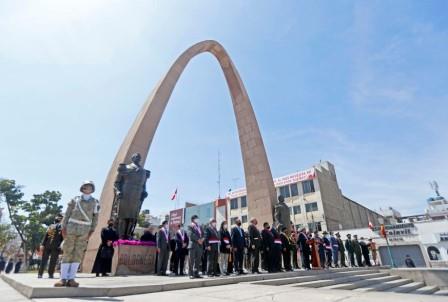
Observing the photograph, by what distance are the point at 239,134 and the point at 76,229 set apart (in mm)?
12389

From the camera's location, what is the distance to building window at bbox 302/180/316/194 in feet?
98.4

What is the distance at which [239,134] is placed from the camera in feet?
50.1

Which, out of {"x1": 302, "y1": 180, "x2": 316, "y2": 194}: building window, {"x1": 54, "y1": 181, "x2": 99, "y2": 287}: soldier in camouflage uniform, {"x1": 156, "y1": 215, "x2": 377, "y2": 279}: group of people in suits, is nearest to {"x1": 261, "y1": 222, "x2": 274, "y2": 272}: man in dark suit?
{"x1": 156, "y1": 215, "x2": 377, "y2": 279}: group of people in suits

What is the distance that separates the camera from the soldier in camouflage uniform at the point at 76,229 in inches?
129

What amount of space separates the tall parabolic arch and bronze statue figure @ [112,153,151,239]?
161cm

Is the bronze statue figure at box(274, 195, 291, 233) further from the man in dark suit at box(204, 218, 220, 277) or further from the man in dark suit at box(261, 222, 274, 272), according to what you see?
the man in dark suit at box(204, 218, 220, 277)

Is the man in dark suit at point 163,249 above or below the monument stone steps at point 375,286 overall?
above

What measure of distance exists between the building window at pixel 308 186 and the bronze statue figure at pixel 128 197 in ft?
84.3

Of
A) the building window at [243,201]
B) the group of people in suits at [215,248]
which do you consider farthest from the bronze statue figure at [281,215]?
the building window at [243,201]

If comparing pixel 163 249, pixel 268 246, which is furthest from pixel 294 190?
pixel 163 249

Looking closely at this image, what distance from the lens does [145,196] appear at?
7953mm

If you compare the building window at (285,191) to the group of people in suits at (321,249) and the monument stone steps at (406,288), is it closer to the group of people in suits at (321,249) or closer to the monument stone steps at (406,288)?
the group of people in suits at (321,249)

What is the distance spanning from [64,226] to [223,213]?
34.9 metres

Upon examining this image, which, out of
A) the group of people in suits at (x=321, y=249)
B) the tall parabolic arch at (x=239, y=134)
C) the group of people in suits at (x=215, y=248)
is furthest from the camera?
the tall parabolic arch at (x=239, y=134)
